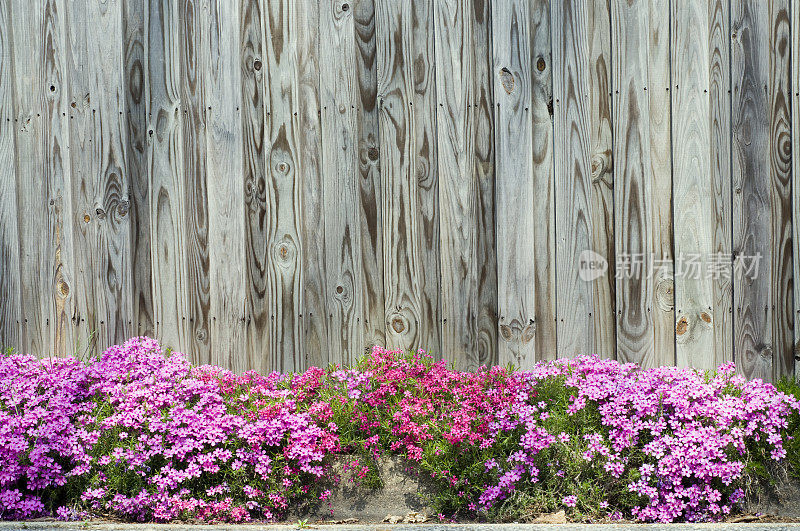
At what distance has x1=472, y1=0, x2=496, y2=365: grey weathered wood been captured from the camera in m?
3.10

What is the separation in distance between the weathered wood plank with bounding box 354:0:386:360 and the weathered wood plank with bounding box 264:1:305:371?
1.02 feet

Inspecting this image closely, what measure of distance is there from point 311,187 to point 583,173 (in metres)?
1.36

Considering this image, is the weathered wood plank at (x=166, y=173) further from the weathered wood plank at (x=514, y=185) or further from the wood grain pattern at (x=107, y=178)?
the weathered wood plank at (x=514, y=185)

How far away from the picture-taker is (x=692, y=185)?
3096mm

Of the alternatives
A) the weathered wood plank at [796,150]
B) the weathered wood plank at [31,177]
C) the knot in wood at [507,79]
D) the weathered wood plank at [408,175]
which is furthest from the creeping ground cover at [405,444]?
the knot in wood at [507,79]

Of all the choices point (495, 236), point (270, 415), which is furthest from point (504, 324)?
point (270, 415)

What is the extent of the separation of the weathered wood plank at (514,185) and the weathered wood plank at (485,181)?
0.10ft

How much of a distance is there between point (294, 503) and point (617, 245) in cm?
193

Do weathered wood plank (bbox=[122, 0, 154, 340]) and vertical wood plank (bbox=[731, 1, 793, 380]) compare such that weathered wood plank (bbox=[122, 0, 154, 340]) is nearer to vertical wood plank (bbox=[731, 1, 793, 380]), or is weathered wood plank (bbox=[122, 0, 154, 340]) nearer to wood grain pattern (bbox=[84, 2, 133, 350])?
wood grain pattern (bbox=[84, 2, 133, 350])

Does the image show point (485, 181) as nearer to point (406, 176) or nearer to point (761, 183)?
point (406, 176)

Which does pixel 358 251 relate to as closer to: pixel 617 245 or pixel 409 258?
pixel 409 258

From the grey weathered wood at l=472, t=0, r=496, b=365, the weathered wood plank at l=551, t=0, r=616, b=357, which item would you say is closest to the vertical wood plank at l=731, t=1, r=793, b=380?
the weathered wood plank at l=551, t=0, r=616, b=357

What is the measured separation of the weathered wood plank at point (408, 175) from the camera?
3.12 meters

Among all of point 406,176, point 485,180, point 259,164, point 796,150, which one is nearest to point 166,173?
point 259,164
